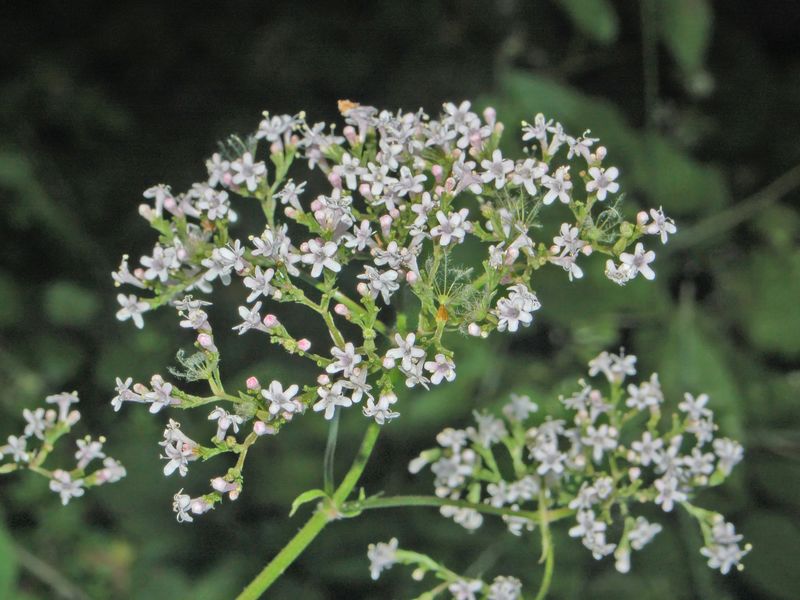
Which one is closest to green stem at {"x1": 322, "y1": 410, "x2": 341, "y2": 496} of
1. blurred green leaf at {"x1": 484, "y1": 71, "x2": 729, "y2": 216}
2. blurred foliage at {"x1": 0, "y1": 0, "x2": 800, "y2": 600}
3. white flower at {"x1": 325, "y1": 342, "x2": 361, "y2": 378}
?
white flower at {"x1": 325, "y1": 342, "x2": 361, "y2": 378}

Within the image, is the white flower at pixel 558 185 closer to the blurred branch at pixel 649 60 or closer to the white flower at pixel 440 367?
the white flower at pixel 440 367

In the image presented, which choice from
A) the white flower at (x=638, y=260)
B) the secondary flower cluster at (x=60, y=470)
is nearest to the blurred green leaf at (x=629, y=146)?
the white flower at (x=638, y=260)

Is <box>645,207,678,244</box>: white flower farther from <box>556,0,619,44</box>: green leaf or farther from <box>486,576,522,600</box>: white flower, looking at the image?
<box>556,0,619,44</box>: green leaf

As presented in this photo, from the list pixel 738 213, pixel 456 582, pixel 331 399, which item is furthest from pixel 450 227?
pixel 738 213

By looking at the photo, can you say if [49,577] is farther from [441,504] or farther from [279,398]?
[279,398]

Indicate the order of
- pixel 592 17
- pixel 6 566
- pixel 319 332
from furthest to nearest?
pixel 319 332 → pixel 592 17 → pixel 6 566

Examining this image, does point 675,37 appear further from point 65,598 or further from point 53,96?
point 65,598
